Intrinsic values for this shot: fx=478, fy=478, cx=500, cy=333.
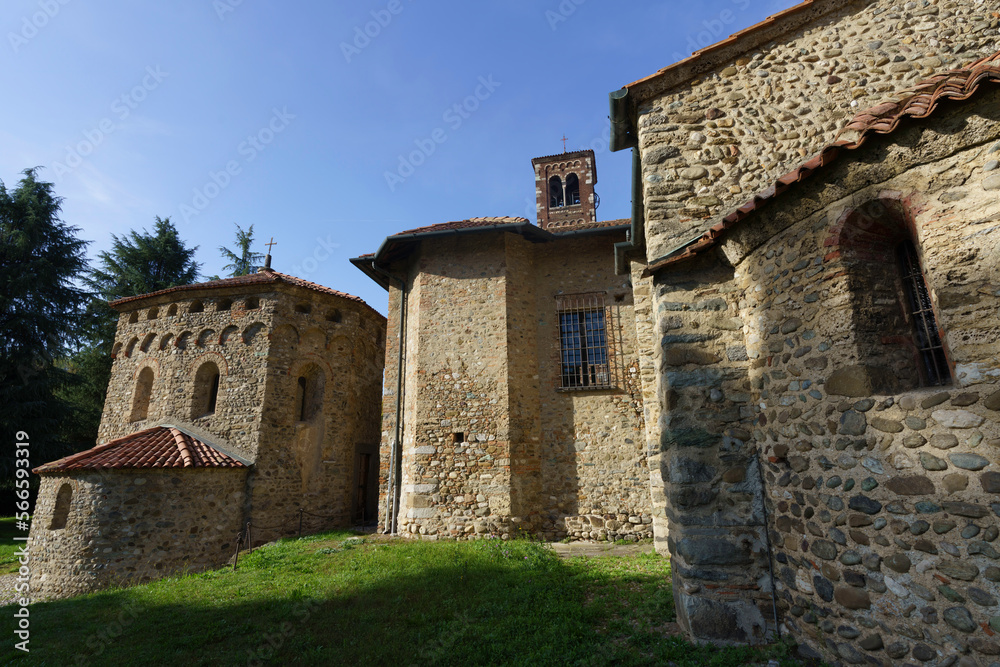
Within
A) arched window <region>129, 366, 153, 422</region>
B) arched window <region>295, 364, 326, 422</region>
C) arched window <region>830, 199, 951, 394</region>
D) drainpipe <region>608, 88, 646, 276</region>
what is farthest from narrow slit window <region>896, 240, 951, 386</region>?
arched window <region>129, 366, 153, 422</region>

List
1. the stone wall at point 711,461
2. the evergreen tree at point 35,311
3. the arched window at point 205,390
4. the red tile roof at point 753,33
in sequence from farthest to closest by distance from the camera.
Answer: the evergreen tree at point 35,311 < the arched window at point 205,390 < the red tile roof at point 753,33 < the stone wall at point 711,461

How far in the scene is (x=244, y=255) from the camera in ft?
85.3

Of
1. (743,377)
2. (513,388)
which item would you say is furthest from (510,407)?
(743,377)

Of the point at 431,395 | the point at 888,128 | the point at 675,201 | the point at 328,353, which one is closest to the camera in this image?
the point at 888,128

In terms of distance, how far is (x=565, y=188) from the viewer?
19.5m

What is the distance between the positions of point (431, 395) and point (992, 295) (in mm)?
9504

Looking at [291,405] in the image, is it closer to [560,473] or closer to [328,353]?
[328,353]

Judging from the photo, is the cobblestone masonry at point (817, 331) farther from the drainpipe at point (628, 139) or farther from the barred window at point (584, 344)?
the barred window at point (584, 344)

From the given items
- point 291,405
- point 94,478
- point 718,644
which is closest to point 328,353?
point 291,405

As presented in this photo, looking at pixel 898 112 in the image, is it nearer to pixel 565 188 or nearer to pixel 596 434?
pixel 596 434

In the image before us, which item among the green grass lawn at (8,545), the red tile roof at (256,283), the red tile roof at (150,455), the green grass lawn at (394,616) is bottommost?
the green grass lawn at (8,545)

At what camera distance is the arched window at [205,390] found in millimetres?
13250

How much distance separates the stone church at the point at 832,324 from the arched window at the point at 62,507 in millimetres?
12589

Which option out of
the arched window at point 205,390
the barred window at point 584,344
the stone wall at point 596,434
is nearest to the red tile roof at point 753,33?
the stone wall at point 596,434
